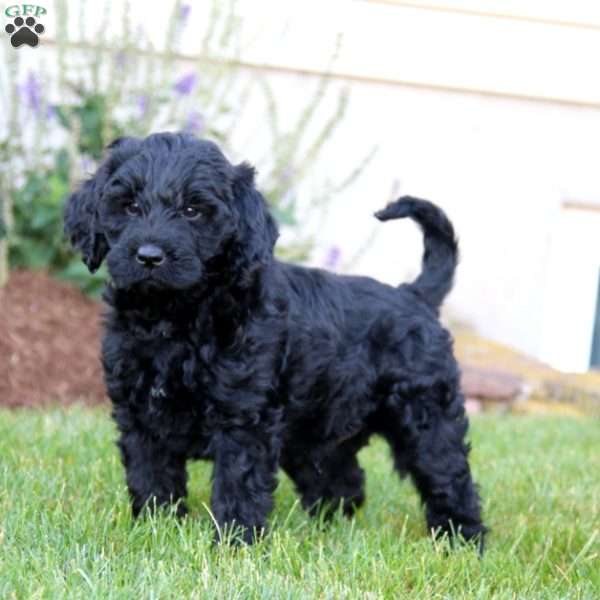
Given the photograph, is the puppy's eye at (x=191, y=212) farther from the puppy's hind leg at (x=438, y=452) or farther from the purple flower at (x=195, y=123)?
the purple flower at (x=195, y=123)

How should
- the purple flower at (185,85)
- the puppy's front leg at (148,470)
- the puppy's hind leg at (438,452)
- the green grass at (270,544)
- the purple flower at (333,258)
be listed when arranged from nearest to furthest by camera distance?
1. the green grass at (270,544)
2. the puppy's front leg at (148,470)
3. the puppy's hind leg at (438,452)
4. the purple flower at (185,85)
5. the purple flower at (333,258)

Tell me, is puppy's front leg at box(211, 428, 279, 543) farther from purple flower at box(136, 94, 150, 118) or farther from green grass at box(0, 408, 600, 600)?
purple flower at box(136, 94, 150, 118)

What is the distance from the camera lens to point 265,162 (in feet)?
24.1

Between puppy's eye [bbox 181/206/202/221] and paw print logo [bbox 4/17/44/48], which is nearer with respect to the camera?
puppy's eye [bbox 181/206/202/221]

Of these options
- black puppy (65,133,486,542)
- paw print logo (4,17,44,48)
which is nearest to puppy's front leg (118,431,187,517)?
black puppy (65,133,486,542)

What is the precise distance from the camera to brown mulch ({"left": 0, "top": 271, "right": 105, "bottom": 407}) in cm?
573

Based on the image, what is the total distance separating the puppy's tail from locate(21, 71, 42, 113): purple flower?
3.32m

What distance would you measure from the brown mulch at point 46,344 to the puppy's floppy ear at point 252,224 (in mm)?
2714

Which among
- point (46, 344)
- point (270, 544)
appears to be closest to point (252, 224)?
point (270, 544)

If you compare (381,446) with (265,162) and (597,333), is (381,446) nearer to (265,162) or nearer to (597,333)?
(265,162)

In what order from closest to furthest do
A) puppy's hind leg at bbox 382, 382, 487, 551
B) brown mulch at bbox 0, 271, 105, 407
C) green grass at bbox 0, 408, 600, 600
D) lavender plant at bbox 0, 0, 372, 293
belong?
green grass at bbox 0, 408, 600, 600 < puppy's hind leg at bbox 382, 382, 487, 551 < brown mulch at bbox 0, 271, 105, 407 < lavender plant at bbox 0, 0, 372, 293

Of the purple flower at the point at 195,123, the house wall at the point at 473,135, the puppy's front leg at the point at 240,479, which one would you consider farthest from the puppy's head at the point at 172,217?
the house wall at the point at 473,135

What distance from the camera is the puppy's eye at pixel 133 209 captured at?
3.18 meters

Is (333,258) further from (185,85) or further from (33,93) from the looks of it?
(33,93)
